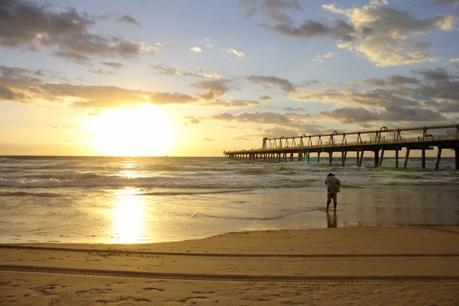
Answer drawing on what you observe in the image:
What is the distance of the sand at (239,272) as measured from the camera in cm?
544

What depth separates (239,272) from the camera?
22.3ft

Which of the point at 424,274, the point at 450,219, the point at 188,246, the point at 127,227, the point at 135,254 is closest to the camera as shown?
the point at 424,274

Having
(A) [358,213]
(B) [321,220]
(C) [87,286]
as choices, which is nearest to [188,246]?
(C) [87,286]

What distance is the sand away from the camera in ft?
17.9

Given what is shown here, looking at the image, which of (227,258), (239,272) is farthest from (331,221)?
(239,272)

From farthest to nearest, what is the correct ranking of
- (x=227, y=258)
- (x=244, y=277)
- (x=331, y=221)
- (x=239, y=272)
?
1. (x=331, y=221)
2. (x=227, y=258)
3. (x=239, y=272)
4. (x=244, y=277)

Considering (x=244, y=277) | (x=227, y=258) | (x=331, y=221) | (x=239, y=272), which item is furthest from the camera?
(x=331, y=221)

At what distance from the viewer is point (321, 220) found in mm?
14172

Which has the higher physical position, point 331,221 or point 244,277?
point 244,277

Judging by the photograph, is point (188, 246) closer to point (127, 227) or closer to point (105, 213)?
point (127, 227)

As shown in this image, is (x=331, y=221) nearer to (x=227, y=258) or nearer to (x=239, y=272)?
(x=227, y=258)

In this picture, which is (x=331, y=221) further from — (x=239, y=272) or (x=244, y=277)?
(x=244, y=277)

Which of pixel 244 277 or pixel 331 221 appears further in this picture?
pixel 331 221

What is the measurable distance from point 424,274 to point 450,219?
853cm
